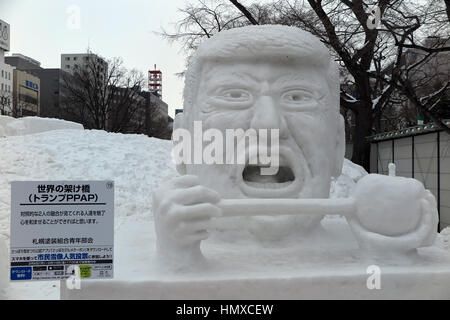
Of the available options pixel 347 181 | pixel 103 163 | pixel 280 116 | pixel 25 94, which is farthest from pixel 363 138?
pixel 25 94

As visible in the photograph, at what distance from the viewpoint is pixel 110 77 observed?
42.4 feet

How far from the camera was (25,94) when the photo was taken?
1399 centimetres

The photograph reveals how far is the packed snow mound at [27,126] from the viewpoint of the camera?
364 inches

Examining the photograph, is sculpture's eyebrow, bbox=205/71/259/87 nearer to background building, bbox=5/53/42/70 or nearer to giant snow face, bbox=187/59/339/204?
giant snow face, bbox=187/59/339/204

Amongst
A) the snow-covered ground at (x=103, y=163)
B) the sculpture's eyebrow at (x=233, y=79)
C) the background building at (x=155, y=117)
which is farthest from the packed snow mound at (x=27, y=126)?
the sculpture's eyebrow at (x=233, y=79)

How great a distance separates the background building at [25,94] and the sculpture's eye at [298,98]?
10.6 metres

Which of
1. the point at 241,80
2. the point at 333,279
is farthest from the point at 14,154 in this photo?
the point at 333,279

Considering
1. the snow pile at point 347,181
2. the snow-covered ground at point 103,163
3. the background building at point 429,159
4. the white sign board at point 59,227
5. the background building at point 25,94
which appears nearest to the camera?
the white sign board at point 59,227

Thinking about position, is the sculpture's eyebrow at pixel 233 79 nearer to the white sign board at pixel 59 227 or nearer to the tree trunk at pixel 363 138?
the white sign board at pixel 59 227

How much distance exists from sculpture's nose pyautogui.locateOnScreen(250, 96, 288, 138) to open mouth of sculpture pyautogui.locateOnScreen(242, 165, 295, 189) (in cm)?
28

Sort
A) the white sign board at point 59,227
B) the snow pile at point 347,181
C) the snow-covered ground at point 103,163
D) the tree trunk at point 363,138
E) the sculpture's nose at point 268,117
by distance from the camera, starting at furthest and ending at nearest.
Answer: the tree trunk at point 363,138
the snow pile at point 347,181
the snow-covered ground at point 103,163
the sculpture's nose at point 268,117
the white sign board at point 59,227

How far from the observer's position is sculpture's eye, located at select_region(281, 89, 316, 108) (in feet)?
8.93

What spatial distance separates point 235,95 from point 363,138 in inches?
227
